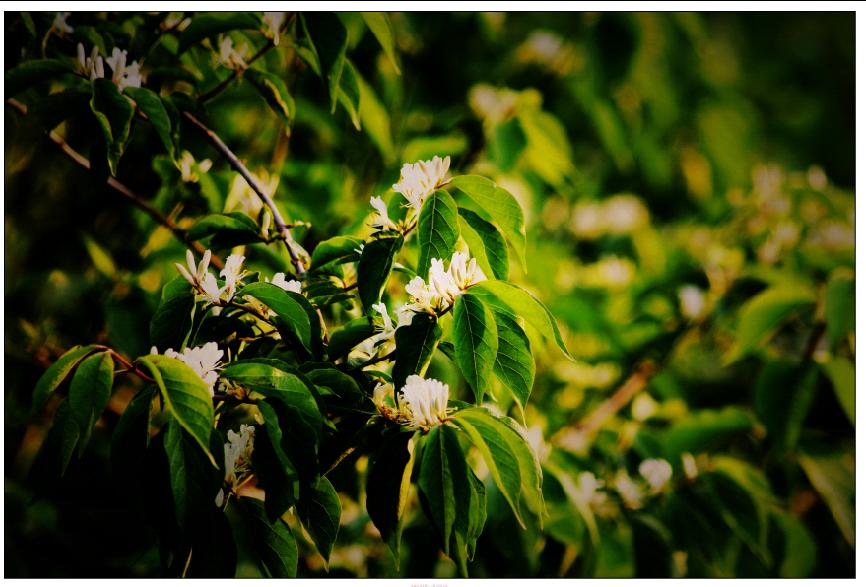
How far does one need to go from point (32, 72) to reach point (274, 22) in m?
0.26

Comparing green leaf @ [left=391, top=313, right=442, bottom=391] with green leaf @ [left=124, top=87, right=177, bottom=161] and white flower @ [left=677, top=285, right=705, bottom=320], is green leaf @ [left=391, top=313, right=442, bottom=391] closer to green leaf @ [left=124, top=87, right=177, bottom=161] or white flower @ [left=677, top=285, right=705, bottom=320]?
green leaf @ [left=124, top=87, right=177, bottom=161]

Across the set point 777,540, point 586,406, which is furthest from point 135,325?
point 777,540

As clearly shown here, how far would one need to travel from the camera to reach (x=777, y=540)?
108 centimetres

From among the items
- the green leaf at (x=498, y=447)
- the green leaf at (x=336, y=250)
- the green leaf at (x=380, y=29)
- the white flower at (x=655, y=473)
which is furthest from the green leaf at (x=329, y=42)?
the white flower at (x=655, y=473)

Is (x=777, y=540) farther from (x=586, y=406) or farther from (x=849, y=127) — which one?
(x=849, y=127)

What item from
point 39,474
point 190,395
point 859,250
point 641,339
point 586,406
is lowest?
point 39,474

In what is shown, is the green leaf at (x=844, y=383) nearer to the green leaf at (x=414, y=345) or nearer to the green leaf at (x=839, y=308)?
the green leaf at (x=839, y=308)

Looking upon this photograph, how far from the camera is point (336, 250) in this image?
64 centimetres

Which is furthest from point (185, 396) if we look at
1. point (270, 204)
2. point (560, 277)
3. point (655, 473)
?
point (560, 277)

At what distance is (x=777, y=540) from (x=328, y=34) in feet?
3.41

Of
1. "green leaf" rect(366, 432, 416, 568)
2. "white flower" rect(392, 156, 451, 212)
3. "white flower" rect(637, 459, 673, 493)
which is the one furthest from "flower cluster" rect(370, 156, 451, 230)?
"white flower" rect(637, 459, 673, 493)

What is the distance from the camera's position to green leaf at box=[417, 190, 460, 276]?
58cm

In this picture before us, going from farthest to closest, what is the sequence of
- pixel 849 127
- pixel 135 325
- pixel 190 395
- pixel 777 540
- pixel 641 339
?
1. pixel 849 127
2. pixel 641 339
3. pixel 777 540
4. pixel 135 325
5. pixel 190 395

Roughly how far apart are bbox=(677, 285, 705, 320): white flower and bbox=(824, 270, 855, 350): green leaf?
0.26 meters
